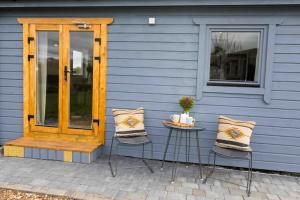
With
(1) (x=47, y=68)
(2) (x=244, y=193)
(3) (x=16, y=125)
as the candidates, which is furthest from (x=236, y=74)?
(3) (x=16, y=125)

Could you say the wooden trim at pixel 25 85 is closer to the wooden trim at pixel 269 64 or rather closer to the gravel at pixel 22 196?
the gravel at pixel 22 196

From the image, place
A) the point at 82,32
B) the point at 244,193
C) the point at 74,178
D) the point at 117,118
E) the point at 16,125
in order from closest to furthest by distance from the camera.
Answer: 1. the point at 244,193
2. the point at 74,178
3. the point at 117,118
4. the point at 82,32
5. the point at 16,125

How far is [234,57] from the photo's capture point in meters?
3.44

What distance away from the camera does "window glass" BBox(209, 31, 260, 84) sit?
3383 mm

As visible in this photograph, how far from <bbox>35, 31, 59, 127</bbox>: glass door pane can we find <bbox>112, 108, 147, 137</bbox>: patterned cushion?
3.88 feet

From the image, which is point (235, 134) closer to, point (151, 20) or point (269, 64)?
point (269, 64)

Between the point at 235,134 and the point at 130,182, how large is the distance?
139cm

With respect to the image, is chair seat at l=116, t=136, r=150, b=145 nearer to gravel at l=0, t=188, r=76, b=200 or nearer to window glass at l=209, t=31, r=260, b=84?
gravel at l=0, t=188, r=76, b=200

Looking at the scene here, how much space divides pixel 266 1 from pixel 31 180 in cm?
366

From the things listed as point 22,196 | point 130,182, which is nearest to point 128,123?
point 130,182

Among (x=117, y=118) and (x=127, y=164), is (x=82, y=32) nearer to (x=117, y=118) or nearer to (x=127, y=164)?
(x=117, y=118)

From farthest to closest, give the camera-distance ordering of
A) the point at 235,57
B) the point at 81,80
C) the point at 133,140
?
the point at 81,80 < the point at 235,57 < the point at 133,140

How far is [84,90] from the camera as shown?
3.78 meters

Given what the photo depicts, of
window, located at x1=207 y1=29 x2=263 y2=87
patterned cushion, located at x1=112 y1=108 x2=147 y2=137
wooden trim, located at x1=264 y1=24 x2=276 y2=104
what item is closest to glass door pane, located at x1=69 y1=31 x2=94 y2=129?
patterned cushion, located at x1=112 y1=108 x2=147 y2=137
